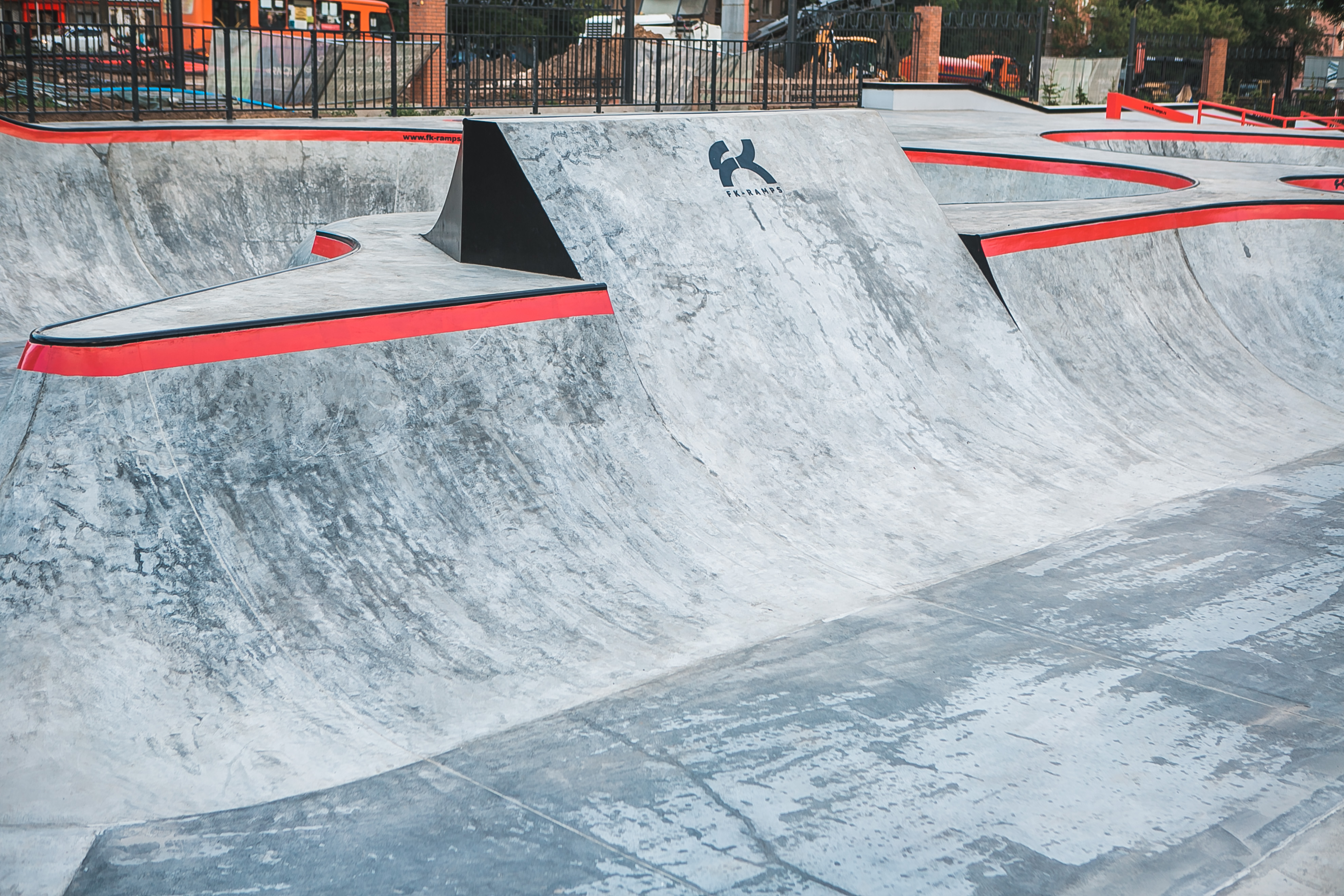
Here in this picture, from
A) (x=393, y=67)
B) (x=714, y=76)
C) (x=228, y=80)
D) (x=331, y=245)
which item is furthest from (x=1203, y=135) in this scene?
(x=331, y=245)

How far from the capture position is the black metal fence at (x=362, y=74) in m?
15.4

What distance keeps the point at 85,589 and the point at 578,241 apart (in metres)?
3.32

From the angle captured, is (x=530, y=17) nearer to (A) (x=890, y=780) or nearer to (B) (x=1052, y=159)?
(B) (x=1052, y=159)

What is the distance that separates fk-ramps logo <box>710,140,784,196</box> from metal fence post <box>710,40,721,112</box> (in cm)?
1117

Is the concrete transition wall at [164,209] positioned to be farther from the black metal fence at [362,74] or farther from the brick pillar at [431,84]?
the brick pillar at [431,84]

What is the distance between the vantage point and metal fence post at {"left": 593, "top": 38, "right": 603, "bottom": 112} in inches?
717

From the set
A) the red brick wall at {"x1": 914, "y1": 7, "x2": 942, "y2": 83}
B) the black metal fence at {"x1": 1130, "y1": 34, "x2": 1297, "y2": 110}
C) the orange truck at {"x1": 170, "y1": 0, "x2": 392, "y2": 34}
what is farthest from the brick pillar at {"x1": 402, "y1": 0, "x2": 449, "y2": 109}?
the black metal fence at {"x1": 1130, "y1": 34, "x2": 1297, "y2": 110}

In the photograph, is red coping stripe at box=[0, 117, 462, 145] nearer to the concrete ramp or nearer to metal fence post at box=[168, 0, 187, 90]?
metal fence post at box=[168, 0, 187, 90]

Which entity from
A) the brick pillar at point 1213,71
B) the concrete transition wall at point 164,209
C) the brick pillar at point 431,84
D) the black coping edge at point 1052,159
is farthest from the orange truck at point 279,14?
the brick pillar at point 1213,71

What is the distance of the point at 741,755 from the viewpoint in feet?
12.3

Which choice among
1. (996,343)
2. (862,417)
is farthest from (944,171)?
(862,417)

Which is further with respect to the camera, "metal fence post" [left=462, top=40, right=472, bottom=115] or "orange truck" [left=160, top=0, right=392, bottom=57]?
"orange truck" [left=160, top=0, right=392, bottom=57]

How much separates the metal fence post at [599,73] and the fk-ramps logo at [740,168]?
11.3 m

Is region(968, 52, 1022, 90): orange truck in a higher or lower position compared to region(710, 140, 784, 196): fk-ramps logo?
higher
